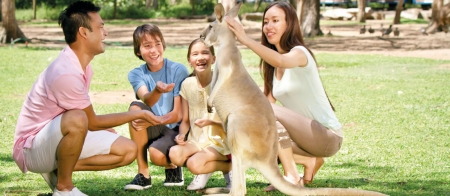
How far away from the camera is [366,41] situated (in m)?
19.1

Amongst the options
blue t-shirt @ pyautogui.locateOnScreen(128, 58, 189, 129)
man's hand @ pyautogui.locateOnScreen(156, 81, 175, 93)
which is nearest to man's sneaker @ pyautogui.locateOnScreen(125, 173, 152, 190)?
blue t-shirt @ pyautogui.locateOnScreen(128, 58, 189, 129)

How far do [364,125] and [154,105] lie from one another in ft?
10.5

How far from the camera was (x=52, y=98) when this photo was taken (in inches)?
137

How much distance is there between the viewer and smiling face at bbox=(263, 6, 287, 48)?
3951mm

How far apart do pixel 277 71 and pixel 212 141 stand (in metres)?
0.63

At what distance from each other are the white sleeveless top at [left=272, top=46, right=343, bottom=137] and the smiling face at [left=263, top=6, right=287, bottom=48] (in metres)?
0.22

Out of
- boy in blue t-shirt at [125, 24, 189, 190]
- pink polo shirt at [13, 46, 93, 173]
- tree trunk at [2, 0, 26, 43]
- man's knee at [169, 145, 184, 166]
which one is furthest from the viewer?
tree trunk at [2, 0, 26, 43]

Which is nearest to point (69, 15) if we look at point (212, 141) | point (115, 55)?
point (212, 141)

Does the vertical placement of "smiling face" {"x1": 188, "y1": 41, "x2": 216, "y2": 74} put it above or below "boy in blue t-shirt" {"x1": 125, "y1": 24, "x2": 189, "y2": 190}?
above

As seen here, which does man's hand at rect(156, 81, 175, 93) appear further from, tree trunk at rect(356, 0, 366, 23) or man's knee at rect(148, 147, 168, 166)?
tree trunk at rect(356, 0, 366, 23)

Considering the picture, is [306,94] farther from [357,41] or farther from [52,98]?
[357,41]

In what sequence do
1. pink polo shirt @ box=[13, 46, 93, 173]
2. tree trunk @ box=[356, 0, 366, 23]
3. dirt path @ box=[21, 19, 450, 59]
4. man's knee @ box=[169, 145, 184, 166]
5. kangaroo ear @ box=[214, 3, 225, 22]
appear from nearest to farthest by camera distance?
kangaroo ear @ box=[214, 3, 225, 22]
pink polo shirt @ box=[13, 46, 93, 173]
man's knee @ box=[169, 145, 184, 166]
dirt path @ box=[21, 19, 450, 59]
tree trunk @ box=[356, 0, 366, 23]

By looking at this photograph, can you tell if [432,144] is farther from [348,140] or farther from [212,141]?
[212,141]

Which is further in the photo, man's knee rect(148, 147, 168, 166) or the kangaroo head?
man's knee rect(148, 147, 168, 166)
